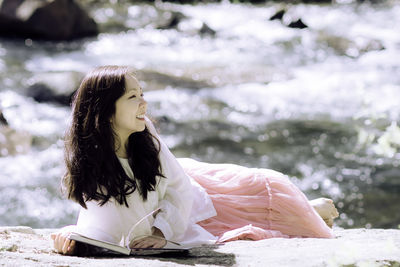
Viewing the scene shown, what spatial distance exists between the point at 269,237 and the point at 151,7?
1331 centimetres

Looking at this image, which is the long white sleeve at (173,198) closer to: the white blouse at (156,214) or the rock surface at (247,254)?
the white blouse at (156,214)

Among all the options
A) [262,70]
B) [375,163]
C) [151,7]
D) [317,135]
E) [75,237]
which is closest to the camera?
[75,237]

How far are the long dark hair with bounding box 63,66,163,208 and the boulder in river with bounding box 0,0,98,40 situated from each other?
10.2m

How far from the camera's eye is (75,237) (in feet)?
8.77

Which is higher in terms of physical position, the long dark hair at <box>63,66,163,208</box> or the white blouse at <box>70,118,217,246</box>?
the long dark hair at <box>63,66,163,208</box>

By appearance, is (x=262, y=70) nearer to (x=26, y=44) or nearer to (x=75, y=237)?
(x=26, y=44)

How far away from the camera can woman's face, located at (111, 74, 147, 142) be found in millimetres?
2861

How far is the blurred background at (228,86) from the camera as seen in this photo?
6531 millimetres

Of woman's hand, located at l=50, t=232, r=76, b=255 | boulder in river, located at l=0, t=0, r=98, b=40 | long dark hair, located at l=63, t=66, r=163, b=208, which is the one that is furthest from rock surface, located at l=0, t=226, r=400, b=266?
boulder in river, located at l=0, t=0, r=98, b=40

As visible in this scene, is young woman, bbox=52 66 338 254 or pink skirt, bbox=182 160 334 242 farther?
pink skirt, bbox=182 160 334 242

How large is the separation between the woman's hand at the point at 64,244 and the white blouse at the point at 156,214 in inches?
4.9

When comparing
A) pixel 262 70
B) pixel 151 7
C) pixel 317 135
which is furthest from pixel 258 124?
pixel 151 7

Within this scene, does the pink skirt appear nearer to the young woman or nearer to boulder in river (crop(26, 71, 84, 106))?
the young woman

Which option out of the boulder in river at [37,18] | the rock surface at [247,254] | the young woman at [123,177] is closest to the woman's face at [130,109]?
the young woman at [123,177]
